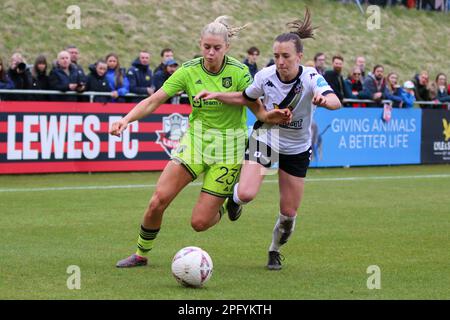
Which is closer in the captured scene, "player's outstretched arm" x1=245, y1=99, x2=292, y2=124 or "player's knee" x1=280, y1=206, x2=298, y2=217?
"player's outstretched arm" x1=245, y1=99, x2=292, y2=124

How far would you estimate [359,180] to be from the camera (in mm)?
20125

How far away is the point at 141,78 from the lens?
801 inches

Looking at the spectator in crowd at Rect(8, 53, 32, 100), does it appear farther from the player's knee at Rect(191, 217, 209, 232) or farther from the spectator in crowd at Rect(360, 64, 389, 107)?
the player's knee at Rect(191, 217, 209, 232)

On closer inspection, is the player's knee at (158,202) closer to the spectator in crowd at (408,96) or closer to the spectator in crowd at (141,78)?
the spectator in crowd at (141,78)

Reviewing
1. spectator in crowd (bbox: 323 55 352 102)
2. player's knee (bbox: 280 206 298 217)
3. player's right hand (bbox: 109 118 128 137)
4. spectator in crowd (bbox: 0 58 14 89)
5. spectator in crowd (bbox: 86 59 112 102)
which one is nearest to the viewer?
player's right hand (bbox: 109 118 128 137)

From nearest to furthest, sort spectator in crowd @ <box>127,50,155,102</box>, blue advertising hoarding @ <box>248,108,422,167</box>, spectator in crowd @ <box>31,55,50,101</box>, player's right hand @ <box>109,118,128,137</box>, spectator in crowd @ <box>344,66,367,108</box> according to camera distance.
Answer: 1. player's right hand @ <box>109,118,128,137</box>
2. spectator in crowd @ <box>31,55,50,101</box>
3. spectator in crowd @ <box>127,50,155,102</box>
4. blue advertising hoarding @ <box>248,108,422,167</box>
5. spectator in crowd @ <box>344,66,367,108</box>

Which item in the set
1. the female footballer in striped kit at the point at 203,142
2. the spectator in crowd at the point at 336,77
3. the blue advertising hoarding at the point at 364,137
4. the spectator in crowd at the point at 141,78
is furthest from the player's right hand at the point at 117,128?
the blue advertising hoarding at the point at 364,137

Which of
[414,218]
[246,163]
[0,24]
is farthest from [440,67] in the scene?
[246,163]

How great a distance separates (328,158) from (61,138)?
704cm

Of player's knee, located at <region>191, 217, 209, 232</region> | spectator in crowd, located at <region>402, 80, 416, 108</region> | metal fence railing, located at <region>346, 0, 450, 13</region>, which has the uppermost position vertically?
metal fence railing, located at <region>346, 0, 450, 13</region>

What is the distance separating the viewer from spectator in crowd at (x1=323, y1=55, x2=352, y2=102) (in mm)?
22127

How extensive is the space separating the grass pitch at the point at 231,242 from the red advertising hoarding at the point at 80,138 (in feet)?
1.22

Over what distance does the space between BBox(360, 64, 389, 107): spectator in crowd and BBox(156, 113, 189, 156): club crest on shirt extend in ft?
17.3

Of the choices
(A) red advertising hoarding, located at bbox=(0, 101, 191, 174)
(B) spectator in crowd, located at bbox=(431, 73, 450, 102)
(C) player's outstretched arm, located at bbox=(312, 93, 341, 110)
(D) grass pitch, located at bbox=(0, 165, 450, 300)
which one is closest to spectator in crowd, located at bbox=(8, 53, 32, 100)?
(A) red advertising hoarding, located at bbox=(0, 101, 191, 174)
